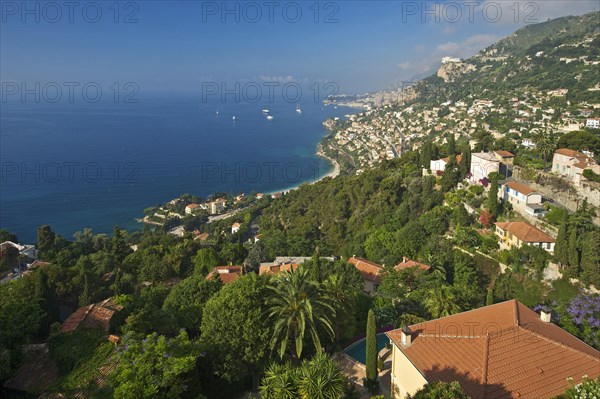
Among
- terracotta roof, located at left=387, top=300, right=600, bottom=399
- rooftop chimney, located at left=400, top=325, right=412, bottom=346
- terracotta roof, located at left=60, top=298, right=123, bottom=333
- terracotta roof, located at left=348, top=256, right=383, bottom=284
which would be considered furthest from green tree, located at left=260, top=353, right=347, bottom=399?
terracotta roof, located at left=348, top=256, right=383, bottom=284

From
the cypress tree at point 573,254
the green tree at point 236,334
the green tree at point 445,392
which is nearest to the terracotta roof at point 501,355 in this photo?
the green tree at point 445,392

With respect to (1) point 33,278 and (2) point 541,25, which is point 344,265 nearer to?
(1) point 33,278

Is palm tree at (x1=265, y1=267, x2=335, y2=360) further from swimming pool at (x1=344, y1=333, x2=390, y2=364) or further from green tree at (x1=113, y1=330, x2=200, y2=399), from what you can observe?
green tree at (x1=113, y1=330, x2=200, y2=399)

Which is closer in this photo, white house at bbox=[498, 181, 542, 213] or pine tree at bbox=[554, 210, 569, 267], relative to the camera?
pine tree at bbox=[554, 210, 569, 267]

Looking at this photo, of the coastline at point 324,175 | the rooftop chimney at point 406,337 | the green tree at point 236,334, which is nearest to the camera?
the rooftop chimney at point 406,337

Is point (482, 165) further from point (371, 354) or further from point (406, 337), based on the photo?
point (406, 337)

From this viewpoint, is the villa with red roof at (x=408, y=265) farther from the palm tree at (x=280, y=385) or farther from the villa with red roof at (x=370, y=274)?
the palm tree at (x=280, y=385)

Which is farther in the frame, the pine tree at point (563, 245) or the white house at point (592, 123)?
the white house at point (592, 123)

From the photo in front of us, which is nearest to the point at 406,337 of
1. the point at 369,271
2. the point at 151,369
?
the point at 151,369
